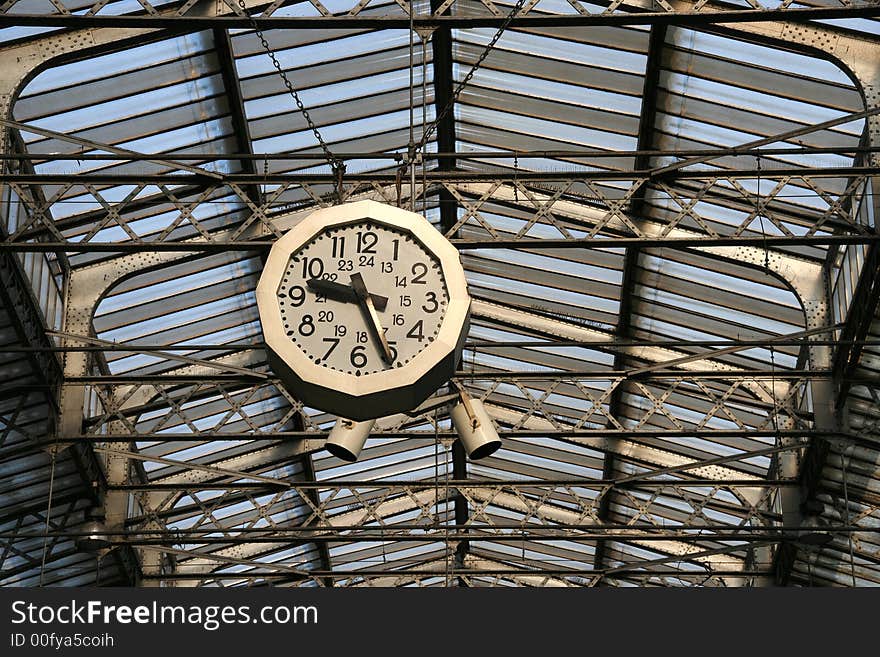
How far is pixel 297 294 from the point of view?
8.99m

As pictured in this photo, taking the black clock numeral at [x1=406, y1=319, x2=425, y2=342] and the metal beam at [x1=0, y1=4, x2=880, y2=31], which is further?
the metal beam at [x1=0, y1=4, x2=880, y2=31]

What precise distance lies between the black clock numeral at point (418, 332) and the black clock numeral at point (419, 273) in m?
0.29

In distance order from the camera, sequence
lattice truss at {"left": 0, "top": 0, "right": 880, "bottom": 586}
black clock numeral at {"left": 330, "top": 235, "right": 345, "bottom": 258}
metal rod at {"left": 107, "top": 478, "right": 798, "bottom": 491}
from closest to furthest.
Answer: black clock numeral at {"left": 330, "top": 235, "right": 345, "bottom": 258} < lattice truss at {"left": 0, "top": 0, "right": 880, "bottom": 586} < metal rod at {"left": 107, "top": 478, "right": 798, "bottom": 491}

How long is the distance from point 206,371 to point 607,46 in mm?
10543

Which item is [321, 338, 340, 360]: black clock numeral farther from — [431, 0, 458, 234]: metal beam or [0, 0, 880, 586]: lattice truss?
[431, 0, 458, 234]: metal beam

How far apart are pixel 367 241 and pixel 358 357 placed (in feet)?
2.90

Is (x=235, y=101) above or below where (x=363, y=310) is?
below

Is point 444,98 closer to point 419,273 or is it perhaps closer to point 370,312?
point 419,273

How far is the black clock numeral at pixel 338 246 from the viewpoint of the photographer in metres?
9.09

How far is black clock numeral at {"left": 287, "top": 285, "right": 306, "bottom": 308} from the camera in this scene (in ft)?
29.5

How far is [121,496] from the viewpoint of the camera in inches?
1044

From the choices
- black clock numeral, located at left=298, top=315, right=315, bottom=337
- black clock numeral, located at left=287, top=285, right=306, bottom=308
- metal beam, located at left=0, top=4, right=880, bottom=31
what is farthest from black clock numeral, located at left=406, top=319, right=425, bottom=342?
metal beam, located at left=0, top=4, right=880, bottom=31

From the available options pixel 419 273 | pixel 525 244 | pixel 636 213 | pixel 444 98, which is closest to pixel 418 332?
pixel 419 273

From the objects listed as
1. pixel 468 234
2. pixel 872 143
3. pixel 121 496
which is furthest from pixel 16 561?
pixel 872 143
